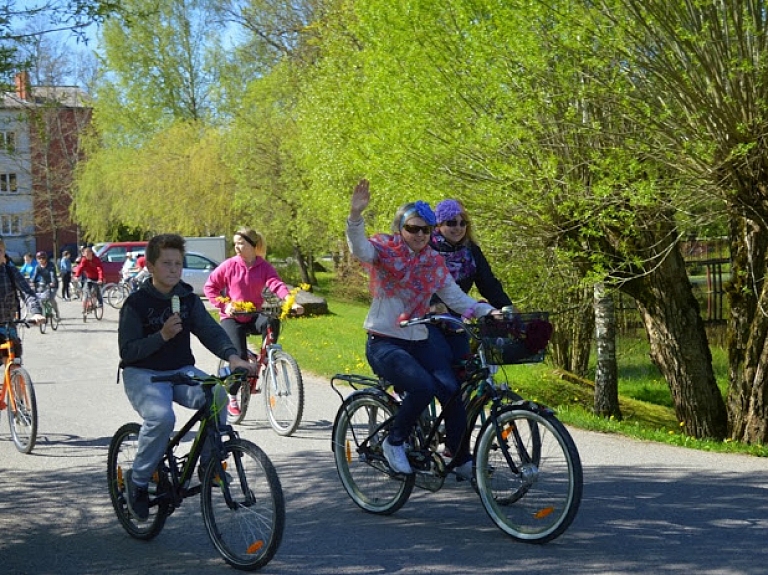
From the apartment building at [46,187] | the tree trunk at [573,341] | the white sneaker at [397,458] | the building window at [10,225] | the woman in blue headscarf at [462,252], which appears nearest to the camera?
the white sneaker at [397,458]

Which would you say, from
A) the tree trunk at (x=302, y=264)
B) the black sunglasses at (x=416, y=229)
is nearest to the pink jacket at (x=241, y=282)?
the black sunglasses at (x=416, y=229)

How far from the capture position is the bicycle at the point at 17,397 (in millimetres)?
9930

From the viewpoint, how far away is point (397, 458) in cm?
677

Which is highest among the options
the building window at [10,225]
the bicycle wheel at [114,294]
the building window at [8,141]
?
the building window at [10,225]

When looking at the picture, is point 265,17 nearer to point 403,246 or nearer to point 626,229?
point 626,229

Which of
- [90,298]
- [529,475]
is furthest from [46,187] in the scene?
[529,475]

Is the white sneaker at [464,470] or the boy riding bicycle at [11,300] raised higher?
the boy riding bicycle at [11,300]

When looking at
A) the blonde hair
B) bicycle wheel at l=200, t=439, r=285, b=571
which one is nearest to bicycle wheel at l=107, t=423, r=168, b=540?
bicycle wheel at l=200, t=439, r=285, b=571

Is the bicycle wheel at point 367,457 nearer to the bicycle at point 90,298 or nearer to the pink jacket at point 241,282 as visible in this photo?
the pink jacket at point 241,282

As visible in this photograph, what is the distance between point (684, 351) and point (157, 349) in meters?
10.4

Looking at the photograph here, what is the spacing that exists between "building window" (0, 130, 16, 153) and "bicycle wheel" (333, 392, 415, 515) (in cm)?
458

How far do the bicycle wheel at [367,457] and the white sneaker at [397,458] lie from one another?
0.32 ft

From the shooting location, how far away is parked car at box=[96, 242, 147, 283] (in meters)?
44.1

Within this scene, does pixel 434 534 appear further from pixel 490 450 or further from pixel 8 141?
pixel 8 141
